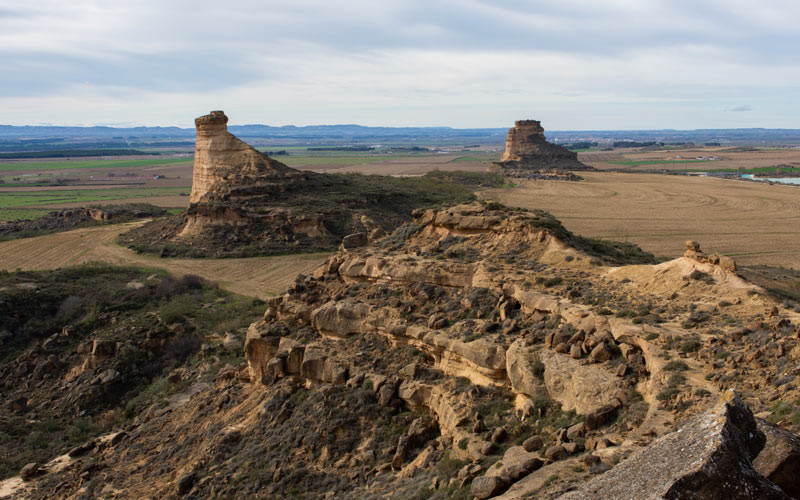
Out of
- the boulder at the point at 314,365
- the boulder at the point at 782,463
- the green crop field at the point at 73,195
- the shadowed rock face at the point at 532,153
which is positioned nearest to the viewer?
the boulder at the point at 782,463

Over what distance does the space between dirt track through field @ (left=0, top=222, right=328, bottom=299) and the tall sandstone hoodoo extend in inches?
2990

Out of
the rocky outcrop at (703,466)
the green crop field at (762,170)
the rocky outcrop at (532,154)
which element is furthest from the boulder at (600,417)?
the green crop field at (762,170)

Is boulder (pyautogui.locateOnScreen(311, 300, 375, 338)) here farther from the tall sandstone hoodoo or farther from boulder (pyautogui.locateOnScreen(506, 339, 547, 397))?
the tall sandstone hoodoo

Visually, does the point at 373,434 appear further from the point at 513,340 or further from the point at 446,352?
the point at 513,340

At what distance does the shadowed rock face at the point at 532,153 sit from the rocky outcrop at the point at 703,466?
11286cm

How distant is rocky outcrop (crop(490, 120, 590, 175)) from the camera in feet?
386

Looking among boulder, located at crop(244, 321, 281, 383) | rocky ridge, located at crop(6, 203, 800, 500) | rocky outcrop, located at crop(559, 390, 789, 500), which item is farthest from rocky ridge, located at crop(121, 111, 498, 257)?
rocky outcrop, located at crop(559, 390, 789, 500)

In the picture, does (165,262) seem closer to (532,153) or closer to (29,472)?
(29,472)

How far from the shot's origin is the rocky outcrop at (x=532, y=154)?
11775 centimetres

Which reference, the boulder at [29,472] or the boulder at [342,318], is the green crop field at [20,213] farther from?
the boulder at [342,318]

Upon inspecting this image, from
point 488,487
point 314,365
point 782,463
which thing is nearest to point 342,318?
point 314,365

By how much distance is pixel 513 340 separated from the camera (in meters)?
15.0

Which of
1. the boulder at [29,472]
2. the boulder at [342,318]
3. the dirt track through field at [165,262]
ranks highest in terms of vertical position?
the boulder at [342,318]

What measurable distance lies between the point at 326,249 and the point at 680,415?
1637 inches
